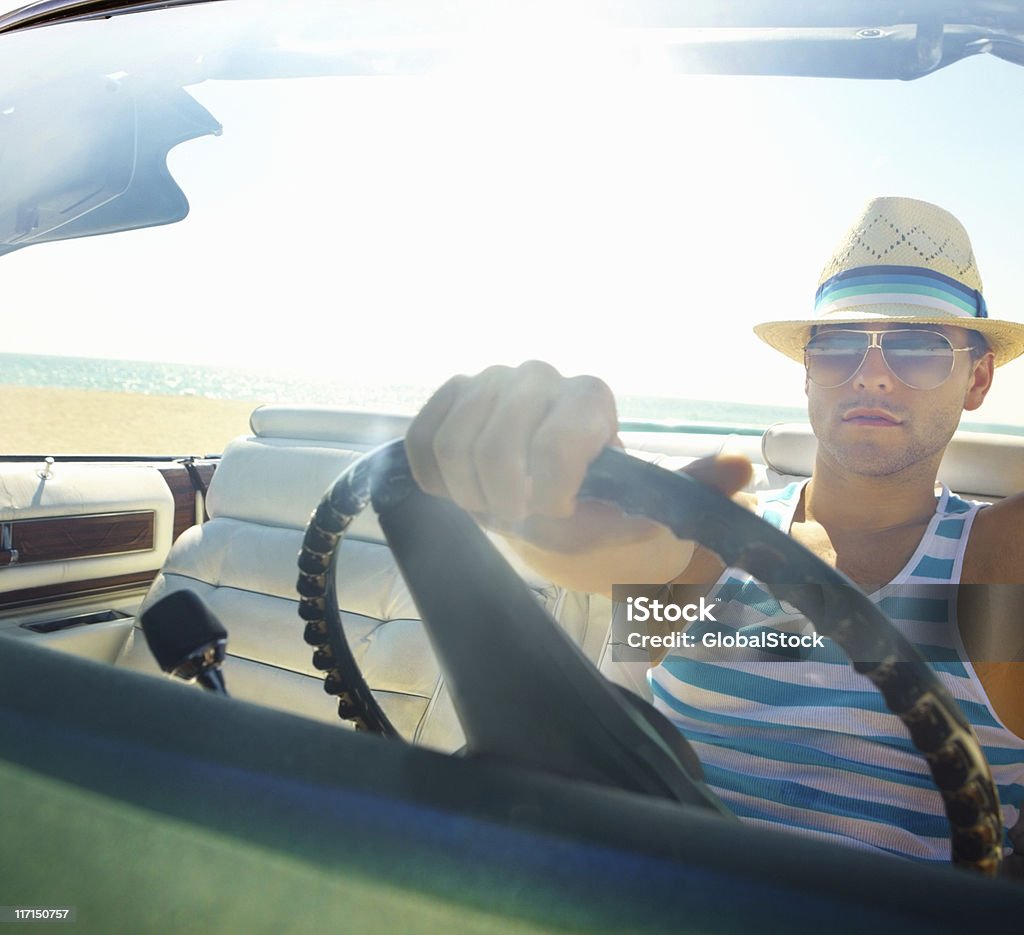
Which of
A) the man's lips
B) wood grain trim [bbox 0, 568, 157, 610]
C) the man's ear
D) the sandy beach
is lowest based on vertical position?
wood grain trim [bbox 0, 568, 157, 610]

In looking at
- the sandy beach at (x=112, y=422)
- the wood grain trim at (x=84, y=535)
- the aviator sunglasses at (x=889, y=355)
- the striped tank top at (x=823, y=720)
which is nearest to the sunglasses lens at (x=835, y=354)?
the aviator sunglasses at (x=889, y=355)

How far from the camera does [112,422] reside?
1.49 meters

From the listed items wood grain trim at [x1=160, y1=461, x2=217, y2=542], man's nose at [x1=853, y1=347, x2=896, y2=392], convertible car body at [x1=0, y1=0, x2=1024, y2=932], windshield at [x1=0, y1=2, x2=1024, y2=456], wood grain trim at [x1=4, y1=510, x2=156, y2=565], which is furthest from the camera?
wood grain trim at [x1=160, y1=461, x2=217, y2=542]

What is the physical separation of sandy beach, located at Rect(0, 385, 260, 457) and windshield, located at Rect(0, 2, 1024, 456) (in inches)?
4.5

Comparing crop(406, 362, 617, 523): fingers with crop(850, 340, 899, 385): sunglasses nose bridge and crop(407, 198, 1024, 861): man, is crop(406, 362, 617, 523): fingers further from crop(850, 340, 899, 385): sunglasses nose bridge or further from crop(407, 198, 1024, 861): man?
crop(850, 340, 899, 385): sunglasses nose bridge

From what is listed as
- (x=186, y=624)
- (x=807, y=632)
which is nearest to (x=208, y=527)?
(x=186, y=624)

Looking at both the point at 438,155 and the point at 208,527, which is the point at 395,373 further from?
the point at 208,527

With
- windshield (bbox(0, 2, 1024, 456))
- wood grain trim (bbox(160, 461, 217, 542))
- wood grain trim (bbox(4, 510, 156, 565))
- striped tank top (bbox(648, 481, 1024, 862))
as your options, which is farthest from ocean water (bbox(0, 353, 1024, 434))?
wood grain trim (bbox(160, 461, 217, 542))

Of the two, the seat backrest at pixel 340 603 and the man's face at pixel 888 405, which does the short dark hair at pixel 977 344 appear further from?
the seat backrest at pixel 340 603

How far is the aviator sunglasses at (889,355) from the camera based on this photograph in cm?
80

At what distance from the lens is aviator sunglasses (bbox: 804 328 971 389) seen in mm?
797

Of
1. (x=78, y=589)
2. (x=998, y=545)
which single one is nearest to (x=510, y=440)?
(x=998, y=545)

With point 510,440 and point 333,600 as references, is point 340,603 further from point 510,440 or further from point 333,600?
point 510,440

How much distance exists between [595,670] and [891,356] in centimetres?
41
